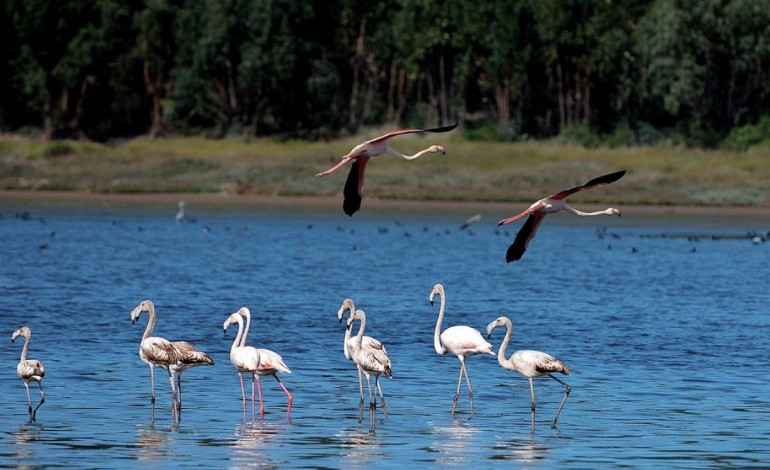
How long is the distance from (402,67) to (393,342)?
53701mm

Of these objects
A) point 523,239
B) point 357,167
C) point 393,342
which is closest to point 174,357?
point 357,167

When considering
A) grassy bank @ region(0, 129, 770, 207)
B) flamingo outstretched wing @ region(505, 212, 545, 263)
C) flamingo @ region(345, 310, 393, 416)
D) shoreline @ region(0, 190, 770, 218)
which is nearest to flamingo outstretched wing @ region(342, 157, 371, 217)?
flamingo outstretched wing @ region(505, 212, 545, 263)

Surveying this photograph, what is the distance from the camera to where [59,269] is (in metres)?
34.4

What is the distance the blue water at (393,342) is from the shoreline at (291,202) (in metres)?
3.67

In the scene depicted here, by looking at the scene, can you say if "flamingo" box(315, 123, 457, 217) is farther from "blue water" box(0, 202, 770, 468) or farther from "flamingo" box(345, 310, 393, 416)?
"flamingo" box(345, 310, 393, 416)

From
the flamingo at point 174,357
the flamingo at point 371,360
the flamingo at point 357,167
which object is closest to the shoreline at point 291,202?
the flamingo at point 371,360

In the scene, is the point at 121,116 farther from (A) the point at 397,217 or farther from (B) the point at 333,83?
(A) the point at 397,217

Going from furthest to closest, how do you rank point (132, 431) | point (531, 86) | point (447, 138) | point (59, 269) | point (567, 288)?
point (531, 86) → point (447, 138) → point (59, 269) → point (567, 288) → point (132, 431)

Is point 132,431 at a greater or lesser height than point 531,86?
lesser

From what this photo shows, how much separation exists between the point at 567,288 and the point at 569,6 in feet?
123

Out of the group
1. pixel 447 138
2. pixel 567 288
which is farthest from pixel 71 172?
pixel 567 288

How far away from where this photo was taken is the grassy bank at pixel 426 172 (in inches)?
2112

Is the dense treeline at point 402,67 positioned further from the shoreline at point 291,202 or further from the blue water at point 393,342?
Answer: the blue water at point 393,342

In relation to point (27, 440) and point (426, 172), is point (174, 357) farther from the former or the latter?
point (426, 172)
